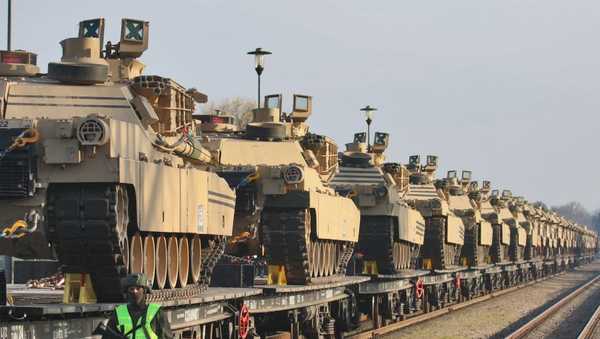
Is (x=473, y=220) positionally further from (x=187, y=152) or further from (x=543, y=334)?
(x=187, y=152)

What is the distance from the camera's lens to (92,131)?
1416 centimetres

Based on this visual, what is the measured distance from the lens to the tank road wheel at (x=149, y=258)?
16031mm

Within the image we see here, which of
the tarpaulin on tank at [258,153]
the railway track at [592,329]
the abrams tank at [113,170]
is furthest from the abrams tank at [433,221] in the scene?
the abrams tank at [113,170]

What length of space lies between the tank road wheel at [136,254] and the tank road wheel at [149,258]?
0.08m

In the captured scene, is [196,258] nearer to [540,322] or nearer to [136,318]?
[136,318]

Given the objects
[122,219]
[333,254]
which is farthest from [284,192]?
[122,219]

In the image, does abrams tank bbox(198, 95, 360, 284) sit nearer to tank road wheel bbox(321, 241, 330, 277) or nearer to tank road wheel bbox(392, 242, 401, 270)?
tank road wheel bbox(321, 241, 330, 277)

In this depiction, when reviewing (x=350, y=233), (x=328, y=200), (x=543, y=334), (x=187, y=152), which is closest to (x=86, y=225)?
(x=187, y=152)

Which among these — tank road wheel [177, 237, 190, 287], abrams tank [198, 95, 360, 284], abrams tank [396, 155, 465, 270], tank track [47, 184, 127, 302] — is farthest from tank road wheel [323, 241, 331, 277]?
tank track [47, 184, 127, 302]

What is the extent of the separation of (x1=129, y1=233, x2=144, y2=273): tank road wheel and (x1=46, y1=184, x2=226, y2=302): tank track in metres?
0.87

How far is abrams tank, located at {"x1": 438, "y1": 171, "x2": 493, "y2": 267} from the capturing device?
2002 inches

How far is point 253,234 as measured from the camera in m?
23.9

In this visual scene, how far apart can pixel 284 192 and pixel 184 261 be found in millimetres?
5592

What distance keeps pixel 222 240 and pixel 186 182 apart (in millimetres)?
3063
